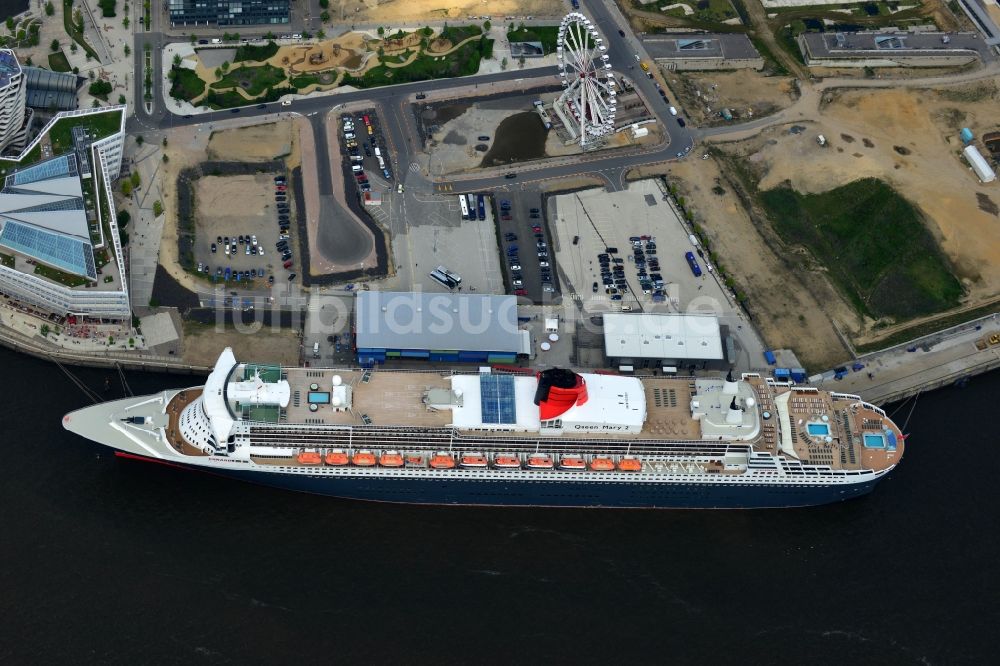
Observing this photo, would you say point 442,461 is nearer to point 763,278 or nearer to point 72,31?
point 763,278

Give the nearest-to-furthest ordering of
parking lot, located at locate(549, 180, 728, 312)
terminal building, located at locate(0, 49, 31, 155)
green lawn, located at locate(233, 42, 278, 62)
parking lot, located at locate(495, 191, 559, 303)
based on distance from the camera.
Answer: parking lot, located at locate(495, 191, 559, 303)
parking lot, located at locate(549, 180, 728, 312)
terminal building, located at locate(0, 49, 31, 155)
green lawn, located at locate(233, 42, 278, 62)

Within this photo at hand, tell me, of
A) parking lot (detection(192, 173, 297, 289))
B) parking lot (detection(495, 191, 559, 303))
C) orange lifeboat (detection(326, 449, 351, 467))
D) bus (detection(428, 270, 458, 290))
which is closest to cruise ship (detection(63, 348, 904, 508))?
orange lifeboat (detection(326, 449, 351, 467))

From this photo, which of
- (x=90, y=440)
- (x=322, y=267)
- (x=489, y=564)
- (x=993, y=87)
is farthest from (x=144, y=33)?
(x=993, y=87)

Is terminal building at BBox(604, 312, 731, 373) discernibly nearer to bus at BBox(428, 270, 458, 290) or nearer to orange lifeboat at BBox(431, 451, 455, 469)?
bus at BBox(428, 270, 458, 290)

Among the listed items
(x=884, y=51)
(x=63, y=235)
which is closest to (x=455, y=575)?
(x=63, y=235)

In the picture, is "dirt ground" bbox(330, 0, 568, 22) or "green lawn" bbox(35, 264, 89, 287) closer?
"green lawn" bbox(35, 264, 89, 287)

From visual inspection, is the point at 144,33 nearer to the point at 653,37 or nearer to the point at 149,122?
the point at 149,122

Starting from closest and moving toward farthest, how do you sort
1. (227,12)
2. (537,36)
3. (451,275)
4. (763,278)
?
(451,275), (763,278), (227,12), (537,36)
